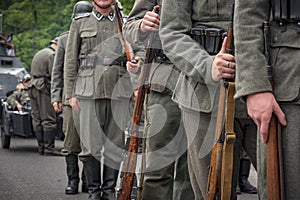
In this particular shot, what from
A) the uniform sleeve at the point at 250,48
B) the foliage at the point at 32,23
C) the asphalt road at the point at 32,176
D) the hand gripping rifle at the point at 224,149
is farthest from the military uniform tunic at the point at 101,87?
the foliage at the point at 32,23

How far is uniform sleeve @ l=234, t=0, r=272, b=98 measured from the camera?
131 inches

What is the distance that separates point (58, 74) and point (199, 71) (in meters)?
5.23

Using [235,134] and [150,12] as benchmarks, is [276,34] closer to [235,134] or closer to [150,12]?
[235,134]

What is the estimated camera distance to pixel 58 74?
9.13 metres

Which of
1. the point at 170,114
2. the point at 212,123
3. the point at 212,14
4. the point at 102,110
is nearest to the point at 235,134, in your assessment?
the point at 212,123

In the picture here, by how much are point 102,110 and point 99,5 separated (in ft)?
3.19

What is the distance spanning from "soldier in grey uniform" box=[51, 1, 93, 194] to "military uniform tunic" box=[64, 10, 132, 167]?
337mm

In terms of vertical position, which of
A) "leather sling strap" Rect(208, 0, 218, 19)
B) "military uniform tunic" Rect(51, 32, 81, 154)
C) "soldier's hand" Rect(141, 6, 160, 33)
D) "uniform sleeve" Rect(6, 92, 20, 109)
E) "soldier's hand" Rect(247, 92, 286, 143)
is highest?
"leather sling strap" Rect(208, 0, 218, 19)

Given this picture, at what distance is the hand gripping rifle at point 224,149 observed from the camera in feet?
12.4

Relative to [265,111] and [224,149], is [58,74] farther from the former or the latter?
[265,111]

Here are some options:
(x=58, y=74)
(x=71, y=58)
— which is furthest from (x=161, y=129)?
(x=58, y=74)

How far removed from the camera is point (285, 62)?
3334 mm

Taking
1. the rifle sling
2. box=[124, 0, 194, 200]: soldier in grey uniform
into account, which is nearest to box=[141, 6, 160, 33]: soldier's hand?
box=[124, 0, 194, 200]: soldier in grey uniform

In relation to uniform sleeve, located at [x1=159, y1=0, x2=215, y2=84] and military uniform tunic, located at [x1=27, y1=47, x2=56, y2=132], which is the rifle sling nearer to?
→ uniform sleeve, located at [x1=159, y1=0, x2=215, y2=84]
